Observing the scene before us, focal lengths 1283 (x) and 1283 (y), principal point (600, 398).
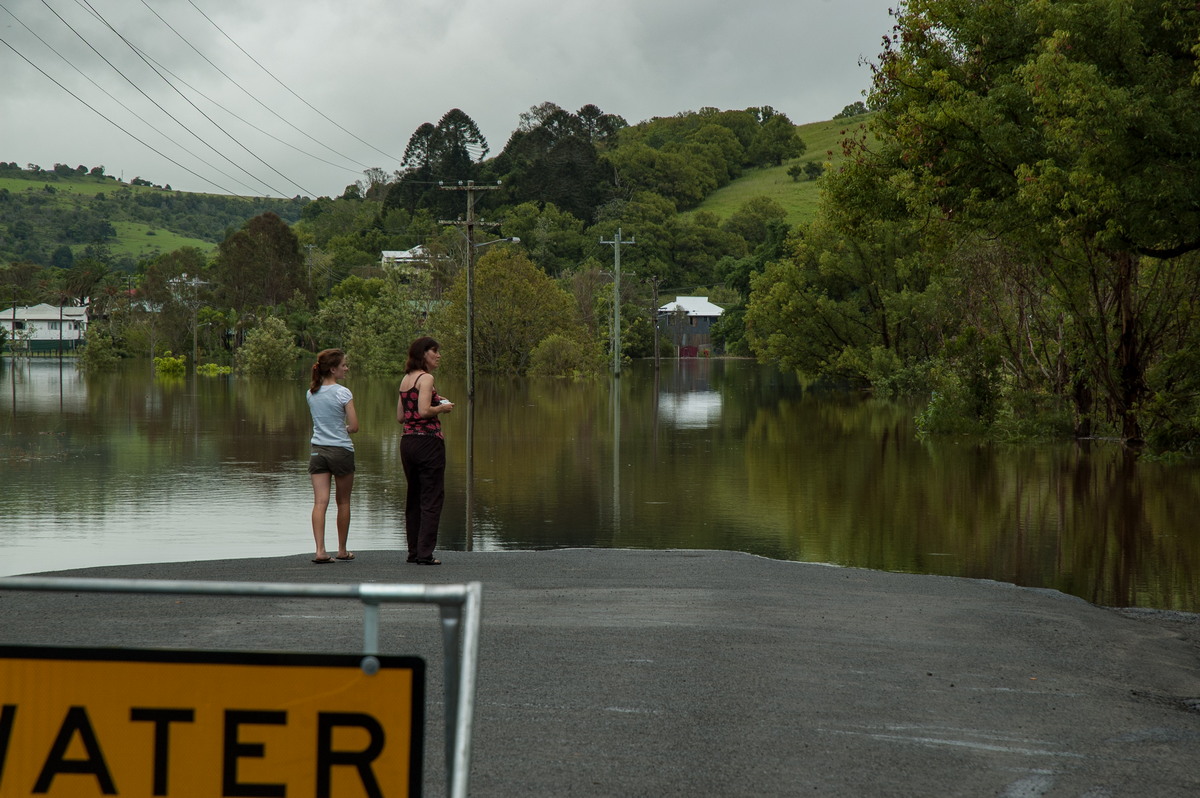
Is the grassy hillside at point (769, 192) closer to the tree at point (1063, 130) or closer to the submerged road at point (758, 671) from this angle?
the tree at point (1063, 130)

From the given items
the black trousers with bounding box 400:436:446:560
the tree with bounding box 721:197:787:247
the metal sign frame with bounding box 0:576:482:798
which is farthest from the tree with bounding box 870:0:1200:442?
the tree with bounding box 721:197:787:247

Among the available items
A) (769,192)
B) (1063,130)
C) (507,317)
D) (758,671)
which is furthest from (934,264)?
(769,192)

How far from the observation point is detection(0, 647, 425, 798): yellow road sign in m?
2.65

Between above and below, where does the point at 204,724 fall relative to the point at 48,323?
below

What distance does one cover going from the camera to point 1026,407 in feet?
96.3

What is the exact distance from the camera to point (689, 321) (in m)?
137

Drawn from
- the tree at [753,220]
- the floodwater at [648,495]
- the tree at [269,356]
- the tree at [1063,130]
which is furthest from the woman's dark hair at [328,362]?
the tree at [753,220]

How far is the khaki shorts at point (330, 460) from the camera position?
11297mm

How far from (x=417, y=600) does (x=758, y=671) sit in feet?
15.5

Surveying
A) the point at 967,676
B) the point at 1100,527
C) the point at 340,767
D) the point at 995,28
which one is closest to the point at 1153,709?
the point at 967,676

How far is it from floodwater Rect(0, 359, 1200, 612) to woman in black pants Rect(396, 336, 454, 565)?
274 cm

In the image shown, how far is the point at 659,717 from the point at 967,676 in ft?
7.16

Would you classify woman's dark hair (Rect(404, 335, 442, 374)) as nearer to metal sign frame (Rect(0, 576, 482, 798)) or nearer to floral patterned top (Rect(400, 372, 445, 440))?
floral patterned top (Rect(400, 372, 445, 440))

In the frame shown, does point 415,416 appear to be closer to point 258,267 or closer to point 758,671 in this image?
point 758,671
